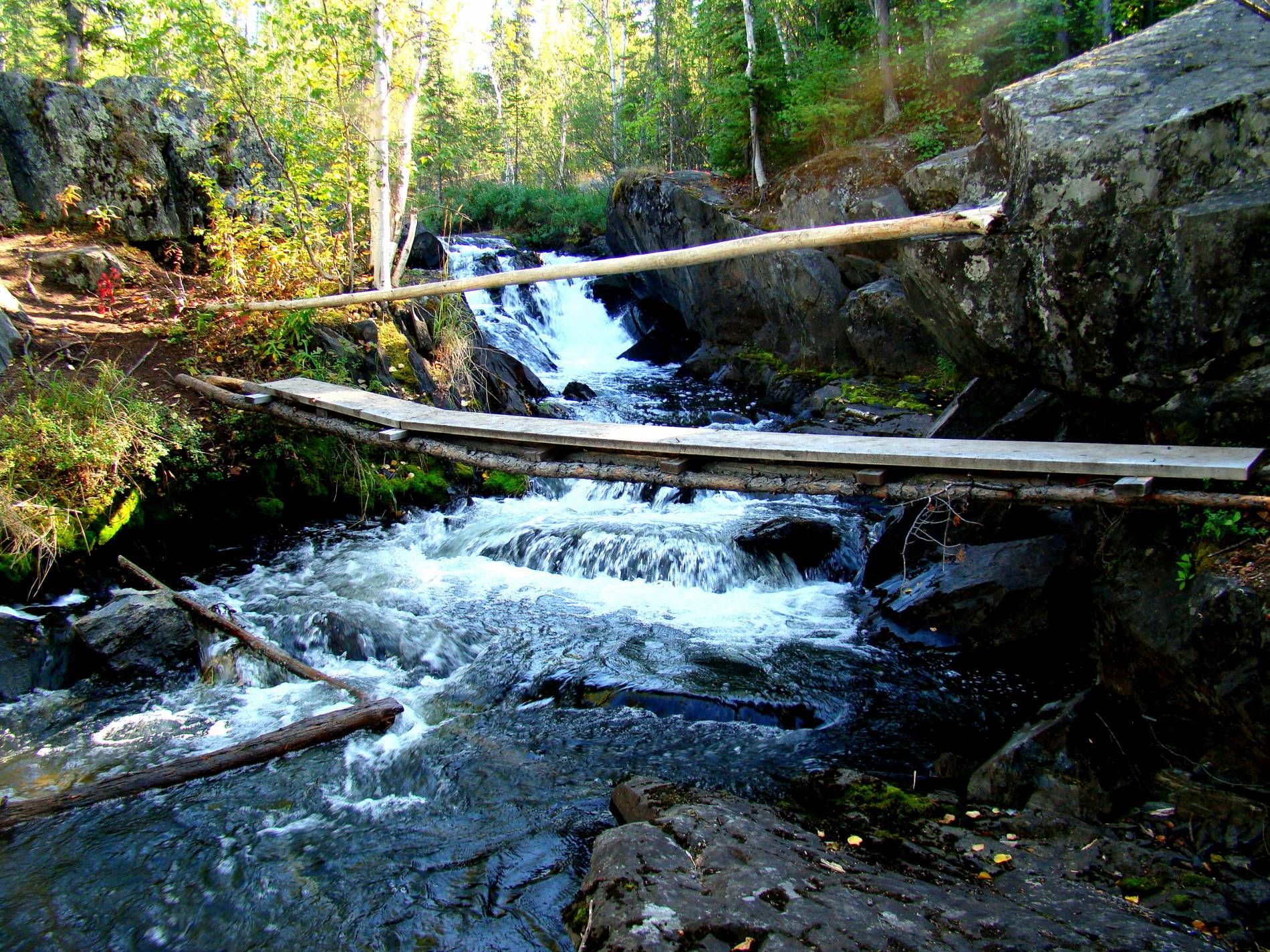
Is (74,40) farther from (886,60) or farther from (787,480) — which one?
(787,480)

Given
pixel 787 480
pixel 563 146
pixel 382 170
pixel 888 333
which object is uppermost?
pixel 563 146

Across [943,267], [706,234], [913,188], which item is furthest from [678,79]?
[943,267]

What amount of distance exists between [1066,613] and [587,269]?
176 inches

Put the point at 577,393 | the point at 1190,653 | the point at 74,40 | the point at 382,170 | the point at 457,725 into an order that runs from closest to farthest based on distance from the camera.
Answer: the point at 1190,653
the point at 457,725
the point at 382,170
the point at 577,393
the point at 74,40

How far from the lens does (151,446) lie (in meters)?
6.65

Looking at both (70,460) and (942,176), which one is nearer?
(70,460)

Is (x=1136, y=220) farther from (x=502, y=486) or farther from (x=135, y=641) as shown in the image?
(x=135, y=641)

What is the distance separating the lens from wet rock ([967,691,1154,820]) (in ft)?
13.1

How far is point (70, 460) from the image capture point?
6.09 m

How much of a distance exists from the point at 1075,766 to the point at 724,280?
12688 mm

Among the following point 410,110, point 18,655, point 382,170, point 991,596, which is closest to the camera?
point 18,655

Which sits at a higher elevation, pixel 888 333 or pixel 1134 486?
pixel 888 333

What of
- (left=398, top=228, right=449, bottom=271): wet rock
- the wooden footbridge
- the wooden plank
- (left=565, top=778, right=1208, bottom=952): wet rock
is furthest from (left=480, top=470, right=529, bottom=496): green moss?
(left=398, top=228, right=449, bottom=271): wet rock

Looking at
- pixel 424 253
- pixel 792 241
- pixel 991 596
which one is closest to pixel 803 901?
pixel 792 241
